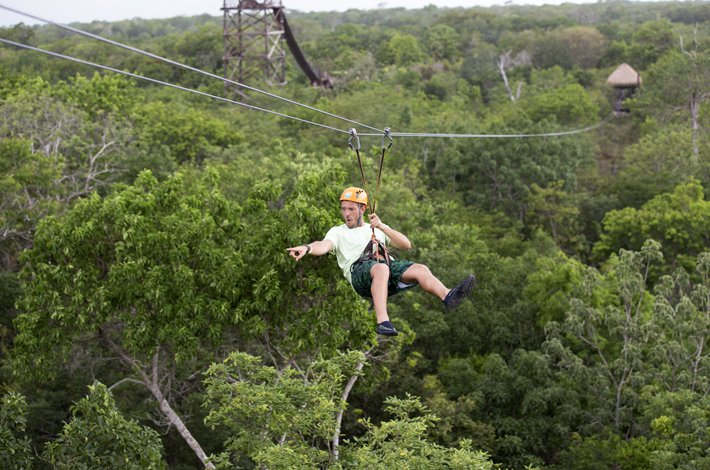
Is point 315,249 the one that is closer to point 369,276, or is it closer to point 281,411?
point 369,276

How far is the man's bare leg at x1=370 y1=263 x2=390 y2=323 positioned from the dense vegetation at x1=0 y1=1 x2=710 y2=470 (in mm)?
1777

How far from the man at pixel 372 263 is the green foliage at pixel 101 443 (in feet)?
10.5

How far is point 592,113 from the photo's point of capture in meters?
33.7

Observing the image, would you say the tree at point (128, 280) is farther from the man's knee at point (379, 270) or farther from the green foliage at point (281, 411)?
the man's knee at point (379, 270)

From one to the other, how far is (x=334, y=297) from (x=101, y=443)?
3.15 m

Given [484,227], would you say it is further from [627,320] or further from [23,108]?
[23,108]

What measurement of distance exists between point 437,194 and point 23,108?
1155cm

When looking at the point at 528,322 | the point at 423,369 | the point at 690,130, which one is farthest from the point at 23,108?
the point at 690,130

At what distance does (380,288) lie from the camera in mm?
6801

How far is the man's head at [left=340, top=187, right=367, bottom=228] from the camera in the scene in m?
6.98

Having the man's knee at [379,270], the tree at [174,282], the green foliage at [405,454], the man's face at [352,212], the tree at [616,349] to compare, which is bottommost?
the tree at [616,349]

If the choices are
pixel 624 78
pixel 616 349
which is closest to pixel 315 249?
pixel 616 349

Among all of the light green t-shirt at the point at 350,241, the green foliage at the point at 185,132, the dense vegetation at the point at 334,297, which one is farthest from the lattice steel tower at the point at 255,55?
the light green t-shirt at the point at 350,241

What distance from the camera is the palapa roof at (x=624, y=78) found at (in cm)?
3816
